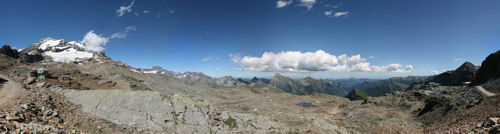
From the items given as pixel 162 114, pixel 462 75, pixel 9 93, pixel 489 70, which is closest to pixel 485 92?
pixel 489 70

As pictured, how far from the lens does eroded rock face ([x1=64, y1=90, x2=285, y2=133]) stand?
2128 centimetres

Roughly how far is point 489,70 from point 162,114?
82997 millimetres

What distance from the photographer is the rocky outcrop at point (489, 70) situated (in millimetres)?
45822

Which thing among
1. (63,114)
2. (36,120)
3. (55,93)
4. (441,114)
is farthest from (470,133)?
(55,93)

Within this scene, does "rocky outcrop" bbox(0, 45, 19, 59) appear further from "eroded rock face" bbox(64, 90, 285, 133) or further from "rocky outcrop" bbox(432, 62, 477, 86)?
"rocky outcrop" bbox(432, 62, 477, 86)

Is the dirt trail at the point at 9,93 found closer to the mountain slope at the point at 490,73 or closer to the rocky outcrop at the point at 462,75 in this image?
the mountain slope at the point at 490,73

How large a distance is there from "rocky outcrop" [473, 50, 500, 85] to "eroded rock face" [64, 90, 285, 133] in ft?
202

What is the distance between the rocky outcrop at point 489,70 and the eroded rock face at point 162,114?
61.4m

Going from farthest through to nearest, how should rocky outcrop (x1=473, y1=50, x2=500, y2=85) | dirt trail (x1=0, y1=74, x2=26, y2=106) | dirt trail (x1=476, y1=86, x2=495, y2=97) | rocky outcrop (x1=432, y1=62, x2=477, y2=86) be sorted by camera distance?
rocky outcrop (x1=432, y1=62, x2=477, y2=86)
rocky outcrop (x1=473, y1=50, x2=500, y2=85)
dirt trail (x1=476, y1=86, x2=495, y2=97)
dirt trail (x1=0, y1=74, x2=26, y2=106)

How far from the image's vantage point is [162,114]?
2306 cm

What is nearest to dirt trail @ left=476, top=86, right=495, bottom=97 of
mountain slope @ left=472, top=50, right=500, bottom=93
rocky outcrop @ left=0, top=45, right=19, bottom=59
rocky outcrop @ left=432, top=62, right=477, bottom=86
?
mountain slope @ left=472, top=50, right=500, bottom=93

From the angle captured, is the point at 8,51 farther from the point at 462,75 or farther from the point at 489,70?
the point at 462,75

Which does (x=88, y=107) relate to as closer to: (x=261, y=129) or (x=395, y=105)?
(x=261, y=129)

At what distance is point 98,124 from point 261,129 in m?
19.3
